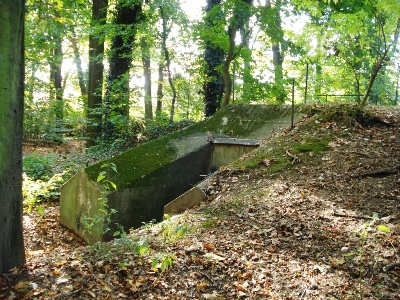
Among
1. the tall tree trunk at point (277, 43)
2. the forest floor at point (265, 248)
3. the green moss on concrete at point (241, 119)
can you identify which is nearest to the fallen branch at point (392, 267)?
the forest floor at point (265, 248)

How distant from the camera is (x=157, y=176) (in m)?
6.51

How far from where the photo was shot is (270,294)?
2.88 m

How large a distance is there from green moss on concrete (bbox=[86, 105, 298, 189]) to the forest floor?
155 cm

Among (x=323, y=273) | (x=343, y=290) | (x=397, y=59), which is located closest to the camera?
(x=343, y=290)

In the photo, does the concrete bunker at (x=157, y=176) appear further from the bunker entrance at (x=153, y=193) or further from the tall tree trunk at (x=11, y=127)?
the tall tree trunk at (x=11, y=127)

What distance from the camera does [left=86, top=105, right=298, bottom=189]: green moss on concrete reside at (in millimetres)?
6226

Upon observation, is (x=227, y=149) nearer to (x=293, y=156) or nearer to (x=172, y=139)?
(x=172, y=139)

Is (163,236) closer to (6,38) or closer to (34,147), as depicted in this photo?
(6,38)

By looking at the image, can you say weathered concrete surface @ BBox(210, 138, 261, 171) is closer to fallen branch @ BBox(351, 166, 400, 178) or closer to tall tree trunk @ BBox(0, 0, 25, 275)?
fallen branch @ BBox(351, 166, 400, 178)

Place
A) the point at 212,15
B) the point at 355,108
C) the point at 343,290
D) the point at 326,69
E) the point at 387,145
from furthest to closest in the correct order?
the point at 326,69
the point at 212,15
the point at 355,108
the point at 387,145
the point at 343,290

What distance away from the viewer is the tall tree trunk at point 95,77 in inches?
463

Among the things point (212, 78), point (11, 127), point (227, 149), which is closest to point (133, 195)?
point (227, 149)

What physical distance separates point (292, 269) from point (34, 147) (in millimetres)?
15506

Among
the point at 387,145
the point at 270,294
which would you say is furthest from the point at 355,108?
the point at 270,294
